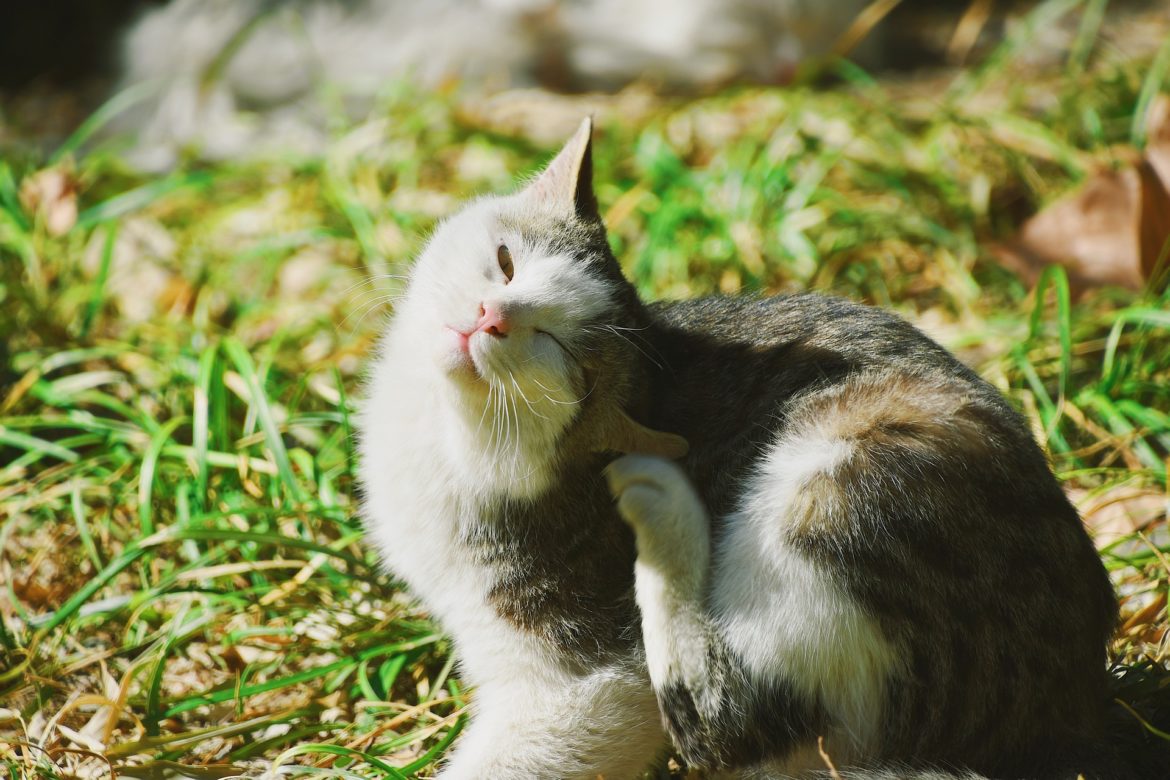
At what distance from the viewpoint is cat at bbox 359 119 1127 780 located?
7.85 feet

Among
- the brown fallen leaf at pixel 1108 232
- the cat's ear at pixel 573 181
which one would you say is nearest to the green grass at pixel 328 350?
the brown fallen leaf at pixel 1108 232

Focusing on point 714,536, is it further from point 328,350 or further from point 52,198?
point 52,198

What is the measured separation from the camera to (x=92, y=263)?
5.32 meters

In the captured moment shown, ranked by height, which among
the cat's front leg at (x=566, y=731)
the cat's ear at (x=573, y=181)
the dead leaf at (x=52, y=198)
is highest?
the cat's ear at (x=573, y=181)

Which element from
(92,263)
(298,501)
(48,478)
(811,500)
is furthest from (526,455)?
(92,263)

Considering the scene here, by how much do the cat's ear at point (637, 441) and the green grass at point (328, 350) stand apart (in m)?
0.92

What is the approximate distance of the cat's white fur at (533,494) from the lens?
2422 millimetres

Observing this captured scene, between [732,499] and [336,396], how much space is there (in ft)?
6.57

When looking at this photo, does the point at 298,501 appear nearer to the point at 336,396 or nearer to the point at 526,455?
the point at 336,396

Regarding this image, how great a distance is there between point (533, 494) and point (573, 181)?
96cm

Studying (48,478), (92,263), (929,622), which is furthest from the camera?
(92,263)

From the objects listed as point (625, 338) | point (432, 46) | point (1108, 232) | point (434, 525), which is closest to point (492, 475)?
point (434, 525)

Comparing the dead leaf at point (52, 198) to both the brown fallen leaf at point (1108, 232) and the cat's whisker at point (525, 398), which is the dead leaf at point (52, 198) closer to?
the cat's whisker at point (525, 398)

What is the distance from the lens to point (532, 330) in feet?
8.39
